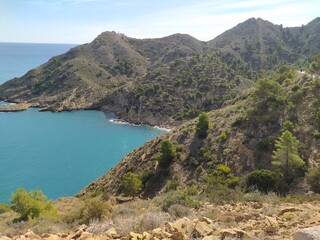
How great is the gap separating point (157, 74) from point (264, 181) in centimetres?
9117

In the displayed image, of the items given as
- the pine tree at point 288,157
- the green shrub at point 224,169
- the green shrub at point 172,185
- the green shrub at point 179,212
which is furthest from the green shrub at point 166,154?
the green shrub at point 179,212

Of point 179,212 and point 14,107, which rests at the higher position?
point 14,107

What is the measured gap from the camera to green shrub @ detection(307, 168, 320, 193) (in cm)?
2619

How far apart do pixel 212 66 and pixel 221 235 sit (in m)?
112

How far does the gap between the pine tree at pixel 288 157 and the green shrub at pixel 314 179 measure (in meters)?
1.38

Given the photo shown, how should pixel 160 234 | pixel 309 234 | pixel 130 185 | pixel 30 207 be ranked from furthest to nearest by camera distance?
pixel 130 185, pixel 30 207, pixel 160 234, pixel 309 234

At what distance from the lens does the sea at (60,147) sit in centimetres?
5750

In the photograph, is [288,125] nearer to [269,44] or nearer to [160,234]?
[160,234]

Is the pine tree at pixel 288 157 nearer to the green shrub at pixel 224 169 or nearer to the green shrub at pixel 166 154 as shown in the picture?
the green shrub at pixel 224 169

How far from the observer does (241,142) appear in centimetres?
3722

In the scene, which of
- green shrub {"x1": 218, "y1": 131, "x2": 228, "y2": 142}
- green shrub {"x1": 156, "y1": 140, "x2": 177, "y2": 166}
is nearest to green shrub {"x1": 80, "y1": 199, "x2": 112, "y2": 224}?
green shrub {"x1": 156, "y1": 140, "x2": 177, "y2": 166}

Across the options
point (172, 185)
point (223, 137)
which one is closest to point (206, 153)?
point (223, 137)

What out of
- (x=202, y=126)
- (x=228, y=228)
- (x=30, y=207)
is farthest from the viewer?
(x=202, y=126)

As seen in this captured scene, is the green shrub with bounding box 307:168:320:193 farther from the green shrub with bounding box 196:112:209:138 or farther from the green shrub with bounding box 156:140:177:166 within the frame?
the green shrub with bounding box 196:112:209:138
